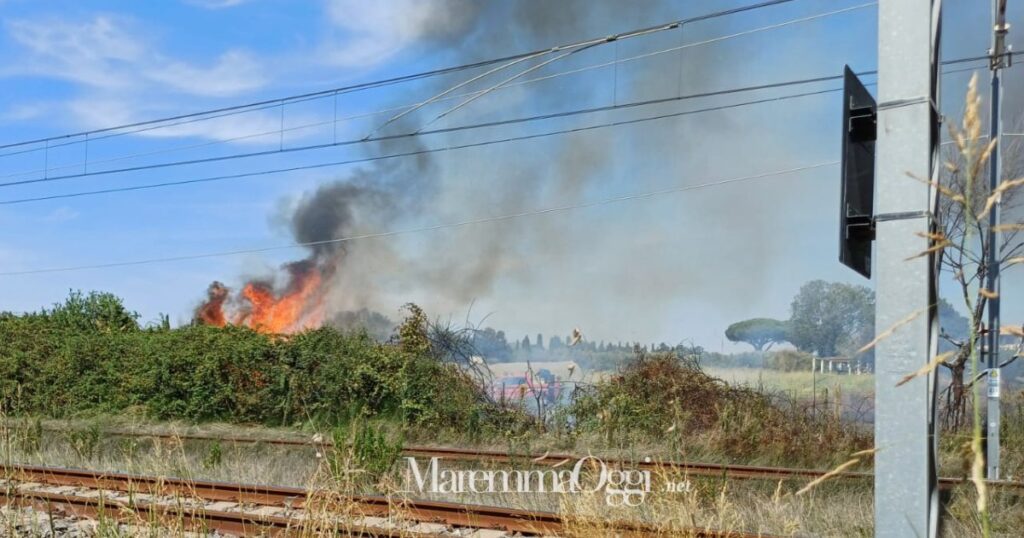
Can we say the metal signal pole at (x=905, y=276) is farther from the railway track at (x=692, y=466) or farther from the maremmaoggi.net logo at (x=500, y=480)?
the maremmaoggi.net logo at (x=500, y=480)

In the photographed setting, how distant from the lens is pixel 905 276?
3.41 m

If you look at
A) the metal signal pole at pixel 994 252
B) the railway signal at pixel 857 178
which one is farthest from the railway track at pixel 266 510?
the metal signal pole at pixel 994 252

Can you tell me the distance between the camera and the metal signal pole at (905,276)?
11.1 ft

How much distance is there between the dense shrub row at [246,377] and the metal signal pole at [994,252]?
691cm

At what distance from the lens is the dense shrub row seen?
48.8 feet

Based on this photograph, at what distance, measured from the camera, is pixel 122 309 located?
23.6 m

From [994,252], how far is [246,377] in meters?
12.2

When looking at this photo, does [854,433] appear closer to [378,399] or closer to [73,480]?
[378,399]

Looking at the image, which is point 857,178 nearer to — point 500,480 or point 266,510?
point 266,510

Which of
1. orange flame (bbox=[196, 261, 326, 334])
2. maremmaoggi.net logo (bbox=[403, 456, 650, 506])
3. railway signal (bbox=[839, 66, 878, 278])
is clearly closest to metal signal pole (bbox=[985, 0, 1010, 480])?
maremmaoggi.net logo (bbox=[403, 456, 650, 506])

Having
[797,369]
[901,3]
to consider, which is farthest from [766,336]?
[901,3]

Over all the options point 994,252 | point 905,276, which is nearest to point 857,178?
point 905,276

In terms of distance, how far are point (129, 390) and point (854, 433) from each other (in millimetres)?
13131

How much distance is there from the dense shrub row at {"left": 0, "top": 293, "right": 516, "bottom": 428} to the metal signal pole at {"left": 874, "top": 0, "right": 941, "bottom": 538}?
10.1 metres
